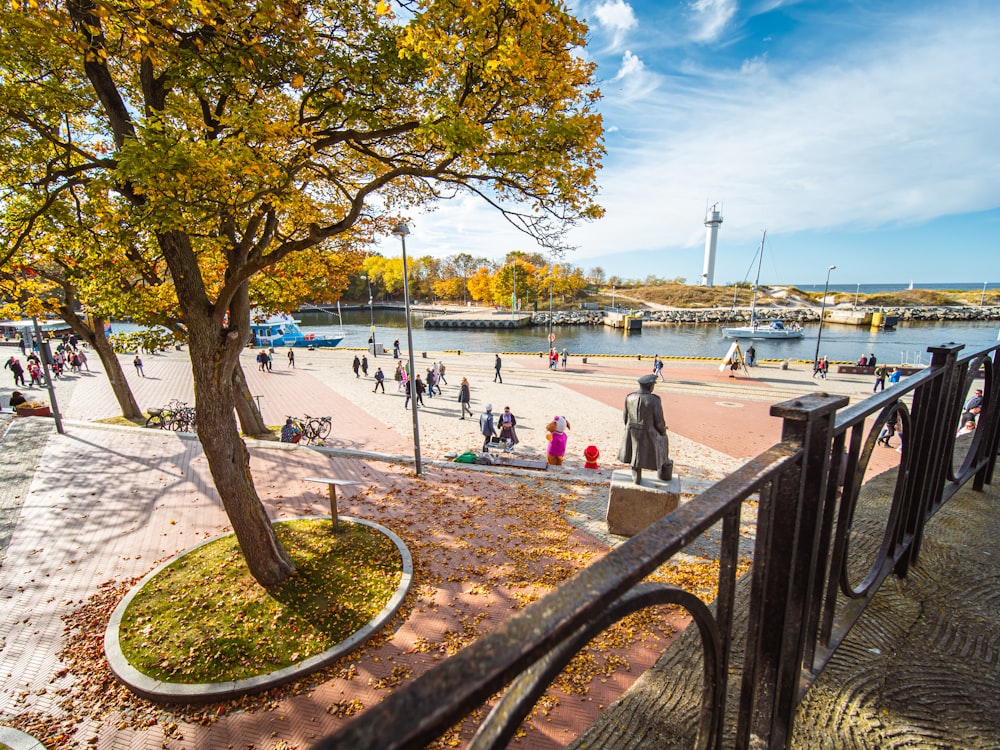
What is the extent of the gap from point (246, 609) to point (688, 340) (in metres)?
66.0

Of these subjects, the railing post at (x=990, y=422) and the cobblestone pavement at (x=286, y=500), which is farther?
the cobblestone pavement at (x=286, y=500)

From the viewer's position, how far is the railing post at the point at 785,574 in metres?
1.42

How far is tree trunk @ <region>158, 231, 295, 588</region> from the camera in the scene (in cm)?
638

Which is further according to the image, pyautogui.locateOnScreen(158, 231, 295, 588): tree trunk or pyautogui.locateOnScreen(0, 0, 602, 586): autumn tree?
pyautogui.locateOnScreen(158, 231, 295, 588): tree trunk

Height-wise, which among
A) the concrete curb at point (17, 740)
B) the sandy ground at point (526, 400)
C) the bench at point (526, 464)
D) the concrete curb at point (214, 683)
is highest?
the bench at point (526, 464)

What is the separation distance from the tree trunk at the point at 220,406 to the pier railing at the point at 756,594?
6.55 meters

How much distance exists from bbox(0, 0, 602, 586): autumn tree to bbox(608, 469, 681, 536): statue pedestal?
456cm

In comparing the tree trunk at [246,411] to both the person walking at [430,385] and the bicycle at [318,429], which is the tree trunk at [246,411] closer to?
the bicycle at [318,429]

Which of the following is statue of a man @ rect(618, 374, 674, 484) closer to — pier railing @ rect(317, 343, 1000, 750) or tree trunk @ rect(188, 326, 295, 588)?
pier railing @ rect(317, 343, 1000, 750)

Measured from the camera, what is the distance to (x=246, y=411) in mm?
15375

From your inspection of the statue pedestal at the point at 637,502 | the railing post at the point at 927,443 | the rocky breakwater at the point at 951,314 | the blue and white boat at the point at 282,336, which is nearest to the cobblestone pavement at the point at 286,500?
the statue pedestal at the point at 637,502

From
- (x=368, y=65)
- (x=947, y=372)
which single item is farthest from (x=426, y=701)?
(x=368, y=65)

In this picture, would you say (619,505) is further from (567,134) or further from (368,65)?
Result: (368,65)

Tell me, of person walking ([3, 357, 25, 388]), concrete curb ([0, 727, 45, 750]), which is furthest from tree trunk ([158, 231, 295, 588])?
person walking ([3, 357, 25, 388])
